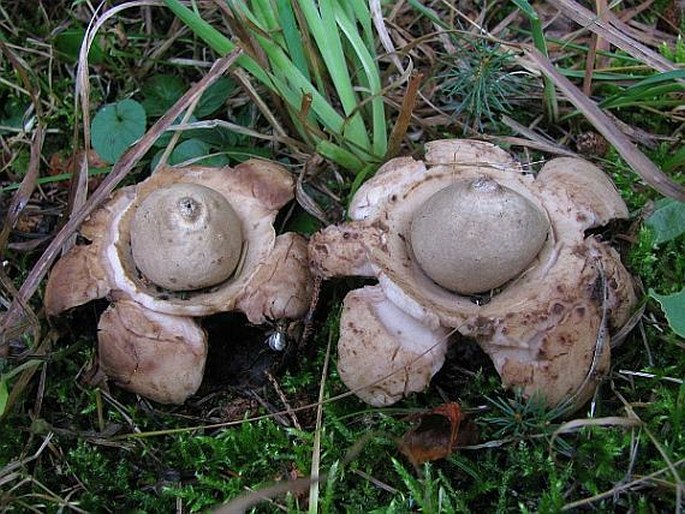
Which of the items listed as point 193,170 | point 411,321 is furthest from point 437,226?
point 193,170

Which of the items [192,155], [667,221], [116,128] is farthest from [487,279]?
[116,128]

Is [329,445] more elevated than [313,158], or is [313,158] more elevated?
[313,158]

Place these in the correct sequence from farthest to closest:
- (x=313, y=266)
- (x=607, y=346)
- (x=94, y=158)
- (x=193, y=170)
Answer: (x=94, y=158), (x=193, y=170), (x=313, y=266), (x=607, y=346)

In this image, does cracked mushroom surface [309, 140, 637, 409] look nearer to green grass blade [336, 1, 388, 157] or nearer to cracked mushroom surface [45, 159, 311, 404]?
cracked mushroom surface [45, 159, 311, 404]

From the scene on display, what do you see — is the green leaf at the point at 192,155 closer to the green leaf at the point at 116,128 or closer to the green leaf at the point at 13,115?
the green leaf at the point at 116,128

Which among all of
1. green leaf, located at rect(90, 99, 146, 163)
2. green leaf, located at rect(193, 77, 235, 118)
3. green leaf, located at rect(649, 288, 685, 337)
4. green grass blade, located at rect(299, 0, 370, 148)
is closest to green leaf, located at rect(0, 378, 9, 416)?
green leaf, located at rect(90, 99, 146, 163)

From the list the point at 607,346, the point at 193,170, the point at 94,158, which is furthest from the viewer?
the point at 94,158

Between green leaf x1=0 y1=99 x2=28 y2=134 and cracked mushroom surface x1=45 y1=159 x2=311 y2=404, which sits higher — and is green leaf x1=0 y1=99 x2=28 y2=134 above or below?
above

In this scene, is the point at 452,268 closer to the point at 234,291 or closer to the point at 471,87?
the point at 234,291
